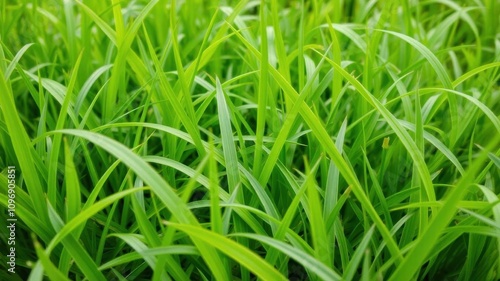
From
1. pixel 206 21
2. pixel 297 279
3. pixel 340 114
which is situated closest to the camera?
pixel 297 279

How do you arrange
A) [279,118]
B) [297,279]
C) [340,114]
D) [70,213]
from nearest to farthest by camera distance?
[70,213], [297,279], [279,118], [340,114]

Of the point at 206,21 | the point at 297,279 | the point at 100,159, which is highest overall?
the point at 206,21

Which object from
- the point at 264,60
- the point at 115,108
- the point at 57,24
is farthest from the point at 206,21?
the point at 264,60

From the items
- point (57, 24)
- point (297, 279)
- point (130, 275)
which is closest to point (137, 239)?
point (130, 275)

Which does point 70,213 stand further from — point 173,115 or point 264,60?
point 264,60

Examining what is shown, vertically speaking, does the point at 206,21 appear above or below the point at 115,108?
above

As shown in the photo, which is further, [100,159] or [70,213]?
[100,159]
